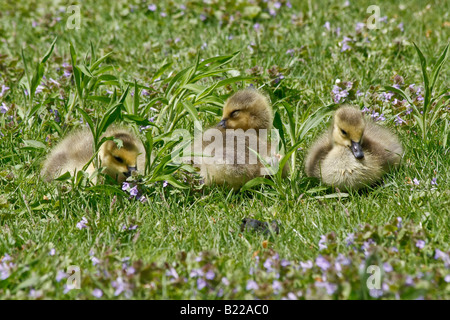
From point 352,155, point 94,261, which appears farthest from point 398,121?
point 94,261

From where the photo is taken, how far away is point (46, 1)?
7570mm

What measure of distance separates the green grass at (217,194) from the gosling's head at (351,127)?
0.64 feet

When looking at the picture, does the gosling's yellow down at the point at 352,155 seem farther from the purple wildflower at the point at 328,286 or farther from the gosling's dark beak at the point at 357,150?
the purple wildflower at the point at 328,286

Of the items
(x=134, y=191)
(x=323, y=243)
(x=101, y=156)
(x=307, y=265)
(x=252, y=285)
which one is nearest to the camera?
(x=252, y=285)

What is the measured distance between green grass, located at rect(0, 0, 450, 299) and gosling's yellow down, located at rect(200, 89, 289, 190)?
11 cm

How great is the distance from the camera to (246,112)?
4.23 meters

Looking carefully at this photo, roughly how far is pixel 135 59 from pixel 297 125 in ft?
7.00

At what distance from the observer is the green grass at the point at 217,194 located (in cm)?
271

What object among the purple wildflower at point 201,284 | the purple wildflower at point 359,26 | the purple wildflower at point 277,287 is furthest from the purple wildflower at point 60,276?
the purple wildflower at point 359,26

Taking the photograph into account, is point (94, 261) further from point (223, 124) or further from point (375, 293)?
point (223, 124)

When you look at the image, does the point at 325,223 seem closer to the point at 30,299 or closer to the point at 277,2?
the point at 30,299

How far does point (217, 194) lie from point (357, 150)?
37.3 inches

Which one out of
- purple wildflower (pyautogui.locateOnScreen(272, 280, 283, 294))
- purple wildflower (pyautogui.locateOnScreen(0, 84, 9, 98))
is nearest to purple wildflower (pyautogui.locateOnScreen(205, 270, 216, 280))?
purple wildflower (pyautogui.locateOnScreen(272, 280, 283, 294))
